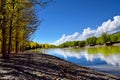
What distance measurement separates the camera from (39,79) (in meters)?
19.4

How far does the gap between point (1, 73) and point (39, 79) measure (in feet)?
8.71

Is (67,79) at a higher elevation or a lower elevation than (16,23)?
lower

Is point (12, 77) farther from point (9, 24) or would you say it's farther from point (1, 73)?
point (9, 24)

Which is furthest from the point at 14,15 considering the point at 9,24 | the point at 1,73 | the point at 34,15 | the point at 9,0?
the point at 34,15

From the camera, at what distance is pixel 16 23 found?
107 ft

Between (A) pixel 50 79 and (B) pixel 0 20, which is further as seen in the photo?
(B) pixel 0 20

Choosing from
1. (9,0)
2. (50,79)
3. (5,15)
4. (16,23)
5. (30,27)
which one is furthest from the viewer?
(30,27)

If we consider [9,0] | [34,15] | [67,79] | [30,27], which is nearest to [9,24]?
[9,0]

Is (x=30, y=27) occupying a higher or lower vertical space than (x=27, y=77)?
higher

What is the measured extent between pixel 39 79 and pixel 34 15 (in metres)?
24.8

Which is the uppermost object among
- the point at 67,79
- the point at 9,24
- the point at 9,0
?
the point at 9,0

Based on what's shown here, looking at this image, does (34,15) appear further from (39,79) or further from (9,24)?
(39,79)

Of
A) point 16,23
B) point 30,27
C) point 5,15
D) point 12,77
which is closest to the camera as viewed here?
point 12,77

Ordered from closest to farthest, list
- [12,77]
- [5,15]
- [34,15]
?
[12,77] → [5,15] → [34,15]
